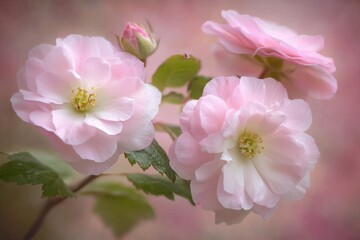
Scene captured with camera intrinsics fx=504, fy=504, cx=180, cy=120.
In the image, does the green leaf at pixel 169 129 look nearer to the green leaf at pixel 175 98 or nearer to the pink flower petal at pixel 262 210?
the green leaf at pixel 175 98

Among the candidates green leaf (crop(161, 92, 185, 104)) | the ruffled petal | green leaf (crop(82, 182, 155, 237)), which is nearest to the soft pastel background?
green leaf (crop(82, 182, 155, 237))

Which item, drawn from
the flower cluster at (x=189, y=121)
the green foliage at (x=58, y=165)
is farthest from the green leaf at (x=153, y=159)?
the green foliage at (x=58, y=165)

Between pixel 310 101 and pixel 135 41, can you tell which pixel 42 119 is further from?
pixel 310 101

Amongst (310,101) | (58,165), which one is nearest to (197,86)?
(58,165)

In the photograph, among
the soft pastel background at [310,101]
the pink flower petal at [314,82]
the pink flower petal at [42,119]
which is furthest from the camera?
the soft pastel background at [310,101]

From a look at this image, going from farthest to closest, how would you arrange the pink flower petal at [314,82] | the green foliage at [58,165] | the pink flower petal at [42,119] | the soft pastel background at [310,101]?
the soft pastel background at [310,101]
the green foliage at [58,165]
the pink flower petal at [314,82]
the pink flower petal at [42,119]

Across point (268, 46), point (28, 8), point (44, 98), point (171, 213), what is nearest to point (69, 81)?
point (44, 98)
